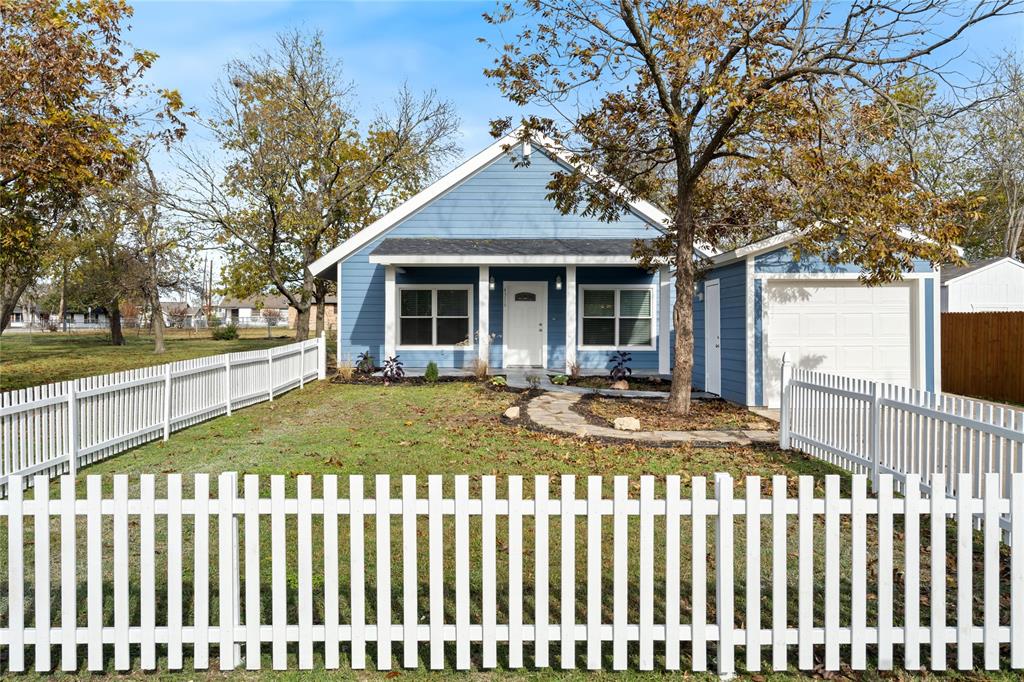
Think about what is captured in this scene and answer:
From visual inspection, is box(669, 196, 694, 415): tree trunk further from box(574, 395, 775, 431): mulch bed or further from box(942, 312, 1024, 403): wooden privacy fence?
box(942, 312, 1024, 403): wooden privacy fence

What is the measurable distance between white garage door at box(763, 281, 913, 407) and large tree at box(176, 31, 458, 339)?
55.6 ft

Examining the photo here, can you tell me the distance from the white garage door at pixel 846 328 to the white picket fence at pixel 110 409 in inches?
400

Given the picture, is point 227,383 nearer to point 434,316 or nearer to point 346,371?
point 346,371

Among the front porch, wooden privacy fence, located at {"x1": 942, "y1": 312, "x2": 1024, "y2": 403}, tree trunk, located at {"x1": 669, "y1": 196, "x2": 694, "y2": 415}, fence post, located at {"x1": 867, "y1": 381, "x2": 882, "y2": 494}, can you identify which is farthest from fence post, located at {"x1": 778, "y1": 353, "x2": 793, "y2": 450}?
the front porch

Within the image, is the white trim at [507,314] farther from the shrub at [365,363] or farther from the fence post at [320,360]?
the fence post at [320,360]

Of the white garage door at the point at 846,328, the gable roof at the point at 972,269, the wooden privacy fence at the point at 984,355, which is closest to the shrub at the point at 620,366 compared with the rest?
the white garage door at the point at 846,328

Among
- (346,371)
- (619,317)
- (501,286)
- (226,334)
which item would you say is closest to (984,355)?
(619,317)

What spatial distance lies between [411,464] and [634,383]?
10.0 meters

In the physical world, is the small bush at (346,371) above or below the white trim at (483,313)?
below

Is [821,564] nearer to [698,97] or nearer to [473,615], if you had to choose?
[473,615]

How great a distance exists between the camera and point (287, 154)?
79.9 feet

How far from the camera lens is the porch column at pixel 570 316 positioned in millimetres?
18469

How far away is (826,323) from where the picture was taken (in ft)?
46.3

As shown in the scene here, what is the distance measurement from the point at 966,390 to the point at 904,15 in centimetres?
1033
